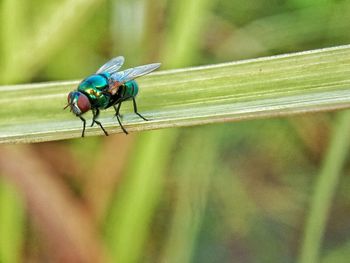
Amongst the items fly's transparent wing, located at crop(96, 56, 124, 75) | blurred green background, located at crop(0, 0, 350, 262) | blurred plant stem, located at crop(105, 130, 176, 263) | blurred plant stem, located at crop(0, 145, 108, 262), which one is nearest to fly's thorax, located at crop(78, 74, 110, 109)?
fly's transparent wing, located at crop(96, 56, 124, 75)

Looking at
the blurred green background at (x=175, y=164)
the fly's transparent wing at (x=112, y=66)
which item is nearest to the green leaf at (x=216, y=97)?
the fly's transparent wing at (x=112, y=66)

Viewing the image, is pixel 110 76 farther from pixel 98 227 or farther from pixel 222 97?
pixel 98 227

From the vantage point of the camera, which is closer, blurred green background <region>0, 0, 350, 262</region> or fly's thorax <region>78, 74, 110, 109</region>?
fly's thorax <region>78, 74, 110, 109</region>

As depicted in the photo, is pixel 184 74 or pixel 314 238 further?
pixel 314 238

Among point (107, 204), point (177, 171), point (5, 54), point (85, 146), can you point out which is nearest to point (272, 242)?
point (177, 171)

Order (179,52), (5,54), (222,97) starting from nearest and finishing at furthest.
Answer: (222,97)
(179,52)
(5,54)

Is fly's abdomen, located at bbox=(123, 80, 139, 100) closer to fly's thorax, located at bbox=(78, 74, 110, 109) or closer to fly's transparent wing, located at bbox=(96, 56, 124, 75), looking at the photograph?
fly's thorax, located at bbox=(78, 74, 110, 109)

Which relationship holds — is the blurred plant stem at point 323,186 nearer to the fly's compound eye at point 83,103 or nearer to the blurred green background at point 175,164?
the blurred green background at point 175,164
